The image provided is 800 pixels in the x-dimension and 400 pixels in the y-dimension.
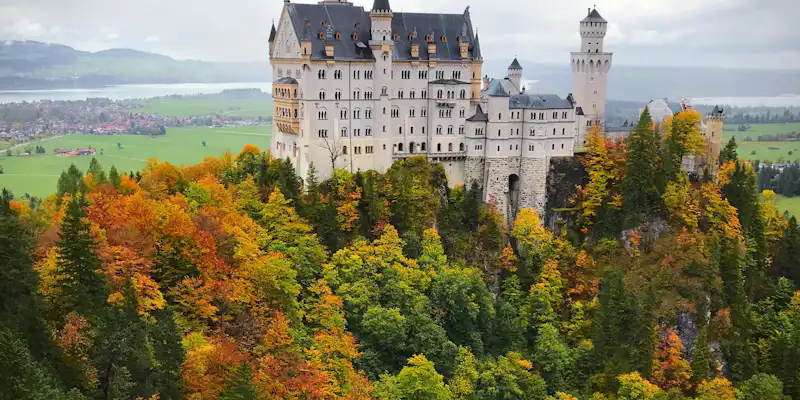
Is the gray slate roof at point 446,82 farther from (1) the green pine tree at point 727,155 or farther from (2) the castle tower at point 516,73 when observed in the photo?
(1) the green pine tree at point 727,155

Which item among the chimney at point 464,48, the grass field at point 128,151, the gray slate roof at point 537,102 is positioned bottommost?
the grass field at point 128,151

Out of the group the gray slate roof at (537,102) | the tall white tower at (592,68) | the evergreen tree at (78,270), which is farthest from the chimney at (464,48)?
the evergreen tree at (78,270)

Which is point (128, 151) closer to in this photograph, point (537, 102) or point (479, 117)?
point (479, 117)

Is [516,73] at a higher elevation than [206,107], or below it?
higher

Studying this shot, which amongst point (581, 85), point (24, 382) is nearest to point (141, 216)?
point (24, 382)

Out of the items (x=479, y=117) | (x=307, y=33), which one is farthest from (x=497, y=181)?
(x=307, y=33)

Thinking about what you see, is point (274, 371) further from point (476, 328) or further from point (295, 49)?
point (295, 49)

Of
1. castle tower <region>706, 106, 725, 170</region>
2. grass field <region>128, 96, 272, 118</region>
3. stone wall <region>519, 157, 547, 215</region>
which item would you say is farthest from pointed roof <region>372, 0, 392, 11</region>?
grass field <region>128, 96, 272, 118</region>
